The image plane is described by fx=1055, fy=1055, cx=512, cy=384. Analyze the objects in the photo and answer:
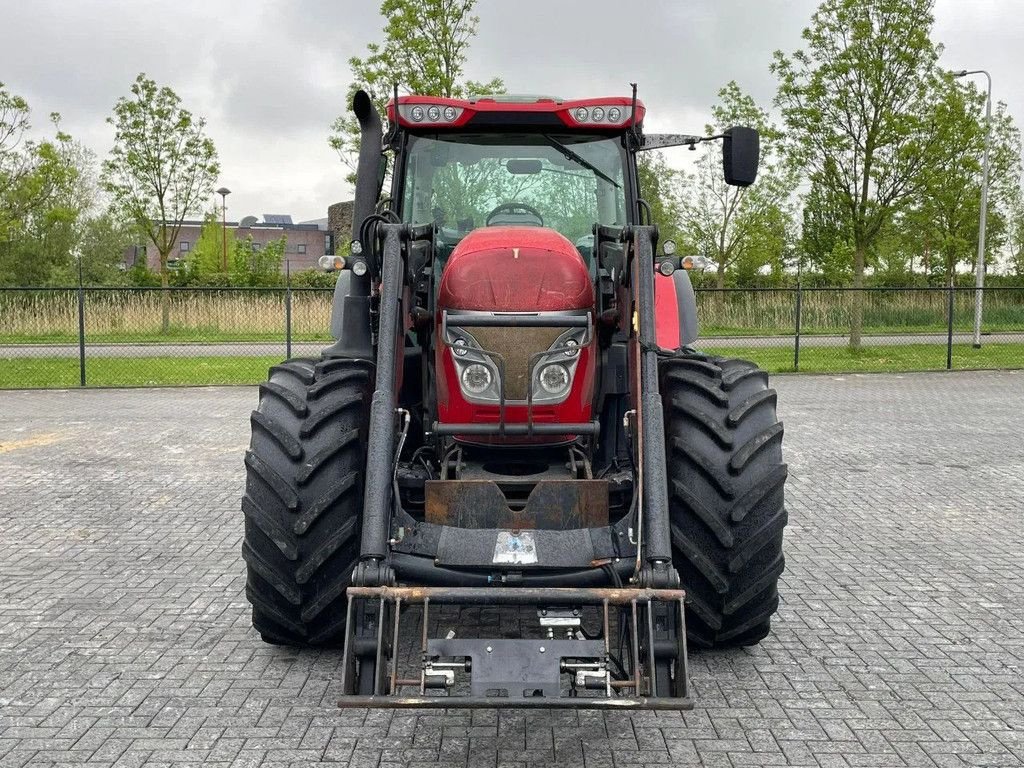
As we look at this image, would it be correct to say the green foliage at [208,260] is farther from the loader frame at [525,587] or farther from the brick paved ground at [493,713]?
the loader frame at [525,587]

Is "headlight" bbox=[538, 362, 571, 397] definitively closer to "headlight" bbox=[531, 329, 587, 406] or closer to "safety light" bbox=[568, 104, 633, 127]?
"headlight" bbox=[531, 329, 587, 406]

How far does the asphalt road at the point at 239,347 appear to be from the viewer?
2180 cm

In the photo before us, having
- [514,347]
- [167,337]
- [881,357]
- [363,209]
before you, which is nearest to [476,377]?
[514,347]

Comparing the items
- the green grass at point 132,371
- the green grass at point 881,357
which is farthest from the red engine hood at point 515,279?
the green grass at point 881,357

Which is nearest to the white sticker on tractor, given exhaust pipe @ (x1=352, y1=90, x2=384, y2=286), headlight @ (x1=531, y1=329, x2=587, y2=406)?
headlight @ (x1=531, y1=329, x2=587, y2=406)

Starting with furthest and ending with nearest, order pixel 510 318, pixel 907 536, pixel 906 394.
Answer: pixel 906 394, pixel 907 536, pixel 510 318

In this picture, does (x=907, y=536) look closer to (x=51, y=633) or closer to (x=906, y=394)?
(x=51, y=633)

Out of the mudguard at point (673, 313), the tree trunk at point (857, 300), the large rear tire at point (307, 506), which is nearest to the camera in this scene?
the large rear tire at point (307, 506)

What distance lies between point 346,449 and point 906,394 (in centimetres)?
1345

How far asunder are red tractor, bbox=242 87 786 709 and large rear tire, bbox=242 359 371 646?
0.03ft

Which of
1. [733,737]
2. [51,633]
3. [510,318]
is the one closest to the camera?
[733,737]

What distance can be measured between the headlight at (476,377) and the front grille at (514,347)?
0.27 feet

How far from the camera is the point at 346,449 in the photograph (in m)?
4.48

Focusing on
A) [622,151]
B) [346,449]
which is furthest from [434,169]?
[346,449]
